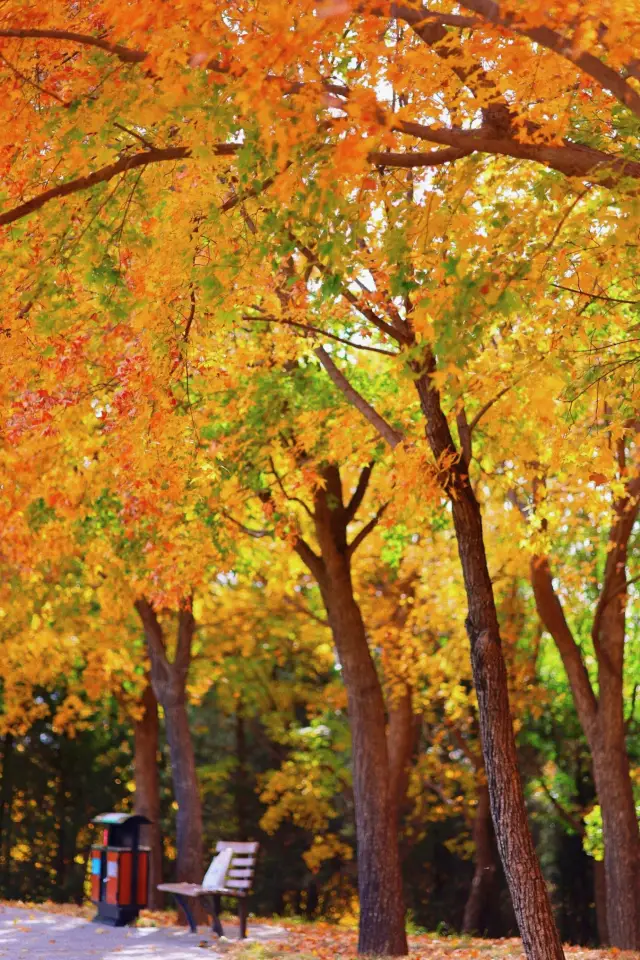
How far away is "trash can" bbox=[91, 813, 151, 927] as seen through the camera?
17.1 m

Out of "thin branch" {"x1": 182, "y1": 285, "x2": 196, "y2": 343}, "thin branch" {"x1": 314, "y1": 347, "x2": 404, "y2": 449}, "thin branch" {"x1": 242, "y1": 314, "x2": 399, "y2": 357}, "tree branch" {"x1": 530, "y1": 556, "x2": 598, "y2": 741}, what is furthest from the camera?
"tree branch" {"x1": 530, "y1": 556, "x2": 598, "y2": 741}

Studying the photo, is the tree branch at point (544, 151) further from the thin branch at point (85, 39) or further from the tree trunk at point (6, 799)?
the tree trunk at point (6, 799)

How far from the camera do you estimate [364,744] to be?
14.3 m

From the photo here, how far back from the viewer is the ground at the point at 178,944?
1288 centimetres

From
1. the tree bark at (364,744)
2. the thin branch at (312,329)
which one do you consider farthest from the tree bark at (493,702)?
the tree bark at (364,744)

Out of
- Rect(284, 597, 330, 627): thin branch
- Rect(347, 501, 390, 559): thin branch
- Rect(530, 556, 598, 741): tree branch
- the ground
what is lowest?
the ground

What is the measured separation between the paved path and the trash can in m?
0.35

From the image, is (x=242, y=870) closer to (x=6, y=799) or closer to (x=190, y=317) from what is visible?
(x=190, y=317)

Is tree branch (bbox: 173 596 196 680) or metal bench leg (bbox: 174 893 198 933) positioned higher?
tree branch (bbox: 173 596 196 680)

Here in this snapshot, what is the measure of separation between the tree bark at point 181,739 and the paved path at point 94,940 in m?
→ 1.33

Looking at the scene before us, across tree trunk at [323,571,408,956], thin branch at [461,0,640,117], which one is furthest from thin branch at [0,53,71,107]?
tree trunk at [323,571,408,956]

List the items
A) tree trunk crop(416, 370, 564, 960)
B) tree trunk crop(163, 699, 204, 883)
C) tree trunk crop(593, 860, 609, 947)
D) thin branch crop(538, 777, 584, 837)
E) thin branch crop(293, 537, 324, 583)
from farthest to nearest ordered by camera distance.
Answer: thin branch crop(538, 777, 584, 837)
tree trunk crop(593, 860, 609, 947)
tree trunk crop(163, 699, 204, 883)
thin branch crop(293, 537, 324, 583)
tree trunk crop(416, 370, 564, 960)

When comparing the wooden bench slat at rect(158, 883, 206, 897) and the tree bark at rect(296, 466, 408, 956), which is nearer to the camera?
the tree bark at rect(296, 466, 408, 956)

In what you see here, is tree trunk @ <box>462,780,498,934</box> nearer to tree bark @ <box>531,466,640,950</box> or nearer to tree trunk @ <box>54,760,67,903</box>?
tree bark @ <box>531,466,640,950</box>
